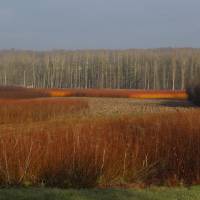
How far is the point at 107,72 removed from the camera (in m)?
112

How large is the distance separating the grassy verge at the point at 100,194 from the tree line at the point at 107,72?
89446 millimetres

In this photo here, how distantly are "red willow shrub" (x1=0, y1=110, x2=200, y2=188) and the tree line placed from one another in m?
86.1

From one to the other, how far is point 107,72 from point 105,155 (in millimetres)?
101045

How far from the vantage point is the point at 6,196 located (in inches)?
328

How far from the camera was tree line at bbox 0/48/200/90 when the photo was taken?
341 feet

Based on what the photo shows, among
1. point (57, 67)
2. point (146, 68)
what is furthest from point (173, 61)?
point (57, 67)

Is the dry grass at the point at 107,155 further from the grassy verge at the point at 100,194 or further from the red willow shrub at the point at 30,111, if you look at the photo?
the red willow shrub at the point at 30,111

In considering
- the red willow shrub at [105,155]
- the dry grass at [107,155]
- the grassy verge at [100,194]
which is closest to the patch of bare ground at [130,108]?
the dry grass at [107,155]

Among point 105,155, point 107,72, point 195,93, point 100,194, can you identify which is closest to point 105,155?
point 105,155

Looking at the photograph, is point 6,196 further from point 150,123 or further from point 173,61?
point 173,61

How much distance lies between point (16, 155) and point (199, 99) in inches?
1376

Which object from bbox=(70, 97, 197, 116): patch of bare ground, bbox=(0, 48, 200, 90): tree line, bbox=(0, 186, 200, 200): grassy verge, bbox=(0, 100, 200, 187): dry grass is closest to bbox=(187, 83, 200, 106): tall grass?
bbox=(70, 97, 197, 116): patch of bare ground

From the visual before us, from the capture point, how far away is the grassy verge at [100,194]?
827cm

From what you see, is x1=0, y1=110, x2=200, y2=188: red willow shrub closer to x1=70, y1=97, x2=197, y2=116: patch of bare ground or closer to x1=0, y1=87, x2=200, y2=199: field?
x1=0, y1=87, x2=200, y2=199: field
